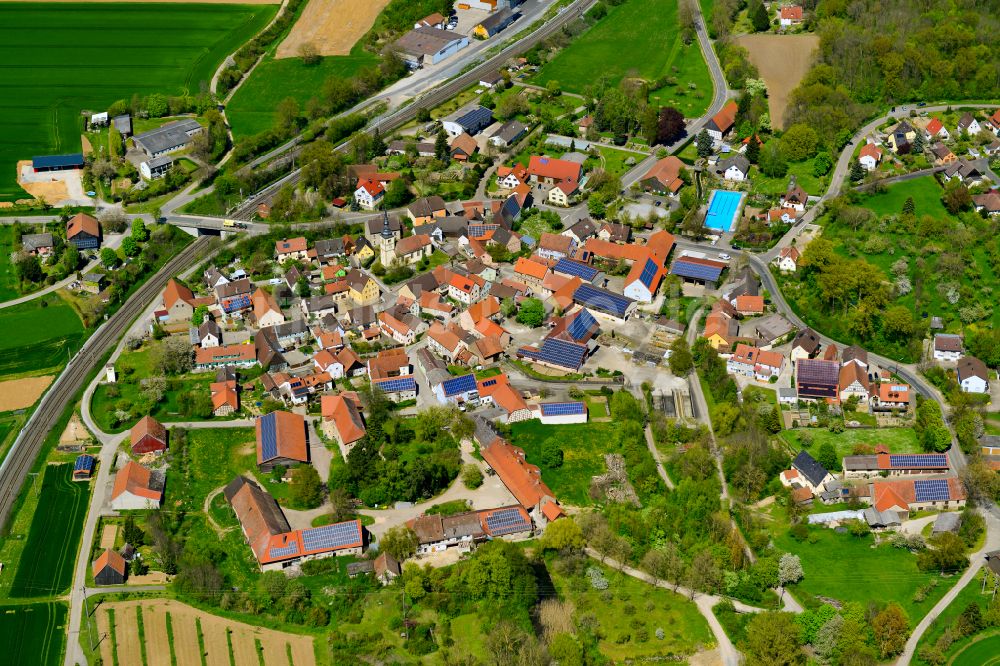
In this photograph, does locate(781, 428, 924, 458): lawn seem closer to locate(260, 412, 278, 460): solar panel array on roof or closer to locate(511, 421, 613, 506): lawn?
locate(511, 421, 613, 506): lawn

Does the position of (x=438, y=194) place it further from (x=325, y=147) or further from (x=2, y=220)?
(x=2, y=220)

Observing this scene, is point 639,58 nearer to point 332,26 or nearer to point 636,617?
point 332,26

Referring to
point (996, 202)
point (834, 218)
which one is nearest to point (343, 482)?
point (834, 218)

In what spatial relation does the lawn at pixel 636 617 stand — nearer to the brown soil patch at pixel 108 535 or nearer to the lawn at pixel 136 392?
the brown soil patch at pixel 108 535

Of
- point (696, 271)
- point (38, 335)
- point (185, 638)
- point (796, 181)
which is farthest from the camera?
point (796, 181)

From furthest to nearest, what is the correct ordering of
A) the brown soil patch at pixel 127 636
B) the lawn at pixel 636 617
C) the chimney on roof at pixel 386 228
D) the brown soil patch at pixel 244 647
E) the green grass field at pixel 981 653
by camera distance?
the chimney on roof at pixel 386 228 → the brown soil patch at pixel 127 636 → the brown soil patch at pixel 244 647 → the lawn at pixel 636 617 → the green grass field at pixel 981 653

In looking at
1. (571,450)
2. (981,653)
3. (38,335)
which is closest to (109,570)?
(571,450)

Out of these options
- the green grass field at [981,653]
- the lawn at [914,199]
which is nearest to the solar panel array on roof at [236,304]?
the lawn at [914,199]
